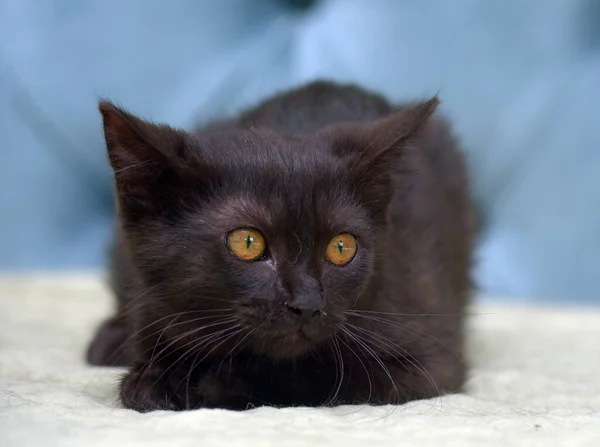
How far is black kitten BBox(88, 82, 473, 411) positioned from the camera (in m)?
1.18

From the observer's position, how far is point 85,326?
2168 mm

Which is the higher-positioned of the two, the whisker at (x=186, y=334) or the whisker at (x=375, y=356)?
the whisker at (x=375, y=356)

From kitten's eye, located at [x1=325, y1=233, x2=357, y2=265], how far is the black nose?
0.13 meters

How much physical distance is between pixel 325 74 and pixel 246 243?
5.31ft

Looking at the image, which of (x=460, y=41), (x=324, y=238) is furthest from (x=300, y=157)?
(x=460, y=41)

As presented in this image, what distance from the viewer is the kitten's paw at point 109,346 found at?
5.46 feet

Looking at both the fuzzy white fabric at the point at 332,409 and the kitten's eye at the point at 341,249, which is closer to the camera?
the fuzzy white fabric at the point at 332,409

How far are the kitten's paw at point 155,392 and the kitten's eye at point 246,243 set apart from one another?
0.25 m

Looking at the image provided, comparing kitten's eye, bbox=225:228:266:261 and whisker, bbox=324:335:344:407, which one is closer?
kitten's eye, bbox=225:228:266:261

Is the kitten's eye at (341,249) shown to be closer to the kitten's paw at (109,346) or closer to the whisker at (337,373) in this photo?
the whisker at (337,373)

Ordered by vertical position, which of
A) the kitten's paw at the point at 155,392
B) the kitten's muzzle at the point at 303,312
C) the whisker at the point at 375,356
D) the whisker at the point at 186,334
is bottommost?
the kitten's paw at the point at 155,392

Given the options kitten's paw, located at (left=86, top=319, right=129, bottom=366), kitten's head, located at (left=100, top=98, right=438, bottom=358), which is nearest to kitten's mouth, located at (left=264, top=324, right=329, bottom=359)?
kitten's head, located at (left=100, top=98, right=438, bottom=358)

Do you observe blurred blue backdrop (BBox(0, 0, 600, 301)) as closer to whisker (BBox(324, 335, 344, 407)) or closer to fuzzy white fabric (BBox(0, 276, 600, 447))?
fuzzy white fabric (BBox(0, 276, 600, 447))

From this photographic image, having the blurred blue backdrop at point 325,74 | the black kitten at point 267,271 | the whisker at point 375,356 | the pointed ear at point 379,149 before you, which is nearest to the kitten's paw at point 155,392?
the black kitten at point 267,271
